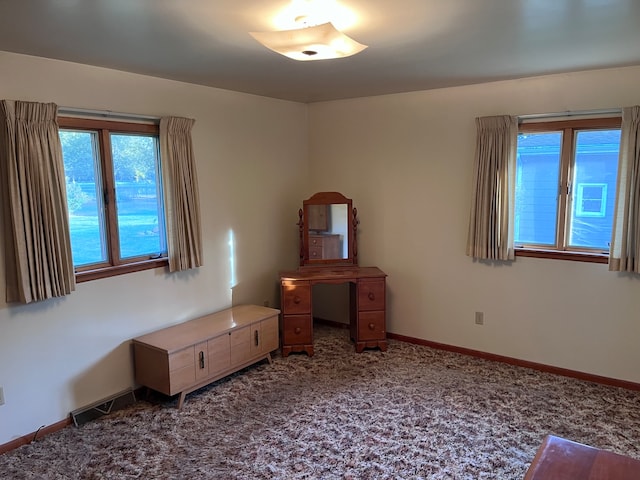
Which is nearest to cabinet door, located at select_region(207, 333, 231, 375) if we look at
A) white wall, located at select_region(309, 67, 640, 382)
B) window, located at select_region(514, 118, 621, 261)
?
white wall, located at select_region(309, 67, 640, 382)

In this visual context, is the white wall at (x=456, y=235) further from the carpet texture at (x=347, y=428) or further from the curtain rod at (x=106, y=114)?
the curtain rod at (x=106, y=114)

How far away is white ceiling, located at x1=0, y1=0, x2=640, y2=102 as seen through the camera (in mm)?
1927

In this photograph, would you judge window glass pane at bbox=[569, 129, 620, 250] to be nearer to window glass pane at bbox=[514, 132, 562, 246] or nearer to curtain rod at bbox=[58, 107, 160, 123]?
window glass pane at bbox=[514, 132, 562, 246]

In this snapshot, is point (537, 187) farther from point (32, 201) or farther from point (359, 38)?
point (32, 201)

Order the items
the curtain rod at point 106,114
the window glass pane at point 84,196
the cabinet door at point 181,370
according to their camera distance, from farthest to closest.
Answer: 1. the cabinet door at point 181,370
2. the window glass pane at point 84,196
3. the curtain rod at point 106,114

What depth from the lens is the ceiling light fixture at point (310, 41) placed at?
6.35ft

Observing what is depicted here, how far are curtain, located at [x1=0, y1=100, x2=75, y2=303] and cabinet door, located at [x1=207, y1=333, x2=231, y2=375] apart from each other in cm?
107

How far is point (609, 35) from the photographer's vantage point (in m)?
2.37

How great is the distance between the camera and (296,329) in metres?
4.00

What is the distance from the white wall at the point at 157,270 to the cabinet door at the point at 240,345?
1.49ft

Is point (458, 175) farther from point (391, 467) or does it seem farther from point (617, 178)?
point (391, 467)

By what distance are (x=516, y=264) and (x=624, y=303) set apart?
0.78 m

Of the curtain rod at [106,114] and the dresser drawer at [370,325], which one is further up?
the curtain rod at [106,114]

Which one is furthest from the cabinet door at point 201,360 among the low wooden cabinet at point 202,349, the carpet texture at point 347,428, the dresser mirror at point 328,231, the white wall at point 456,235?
the white wall at point 456,235
